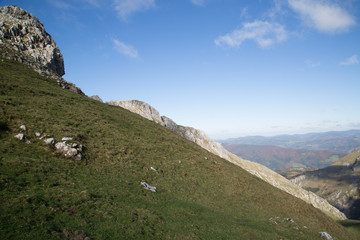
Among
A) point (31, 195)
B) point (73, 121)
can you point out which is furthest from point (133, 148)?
point (31, 195)

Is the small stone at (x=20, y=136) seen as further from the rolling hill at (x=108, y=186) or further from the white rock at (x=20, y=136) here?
the rolling hill at (x=108, y=186)

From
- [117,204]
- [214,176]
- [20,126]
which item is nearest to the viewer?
[117,204]

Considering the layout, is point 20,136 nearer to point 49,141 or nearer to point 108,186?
point 49,141

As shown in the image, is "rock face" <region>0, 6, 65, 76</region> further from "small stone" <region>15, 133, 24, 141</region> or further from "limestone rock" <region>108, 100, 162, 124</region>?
"small stone" <region>15, 133, 24, 141</region>

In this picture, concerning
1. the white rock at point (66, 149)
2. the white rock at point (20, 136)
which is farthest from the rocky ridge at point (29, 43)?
the white rock at point (66, 149)

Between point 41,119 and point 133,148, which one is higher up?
point 41,119

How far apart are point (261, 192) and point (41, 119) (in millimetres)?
44498

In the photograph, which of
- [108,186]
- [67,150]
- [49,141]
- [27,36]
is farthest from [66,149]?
[27,36]

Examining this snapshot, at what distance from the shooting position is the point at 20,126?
2472 cm

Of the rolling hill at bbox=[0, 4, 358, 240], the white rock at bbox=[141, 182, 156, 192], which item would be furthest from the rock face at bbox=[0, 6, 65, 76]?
the white rock at bbox=[141, 182, 156, 192]

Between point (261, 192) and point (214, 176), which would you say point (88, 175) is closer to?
point (214, 176)

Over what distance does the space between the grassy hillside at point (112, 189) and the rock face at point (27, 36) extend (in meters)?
22.4

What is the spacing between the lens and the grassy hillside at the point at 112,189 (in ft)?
46.0

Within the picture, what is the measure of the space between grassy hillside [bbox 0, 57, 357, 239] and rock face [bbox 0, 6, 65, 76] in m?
22.4
